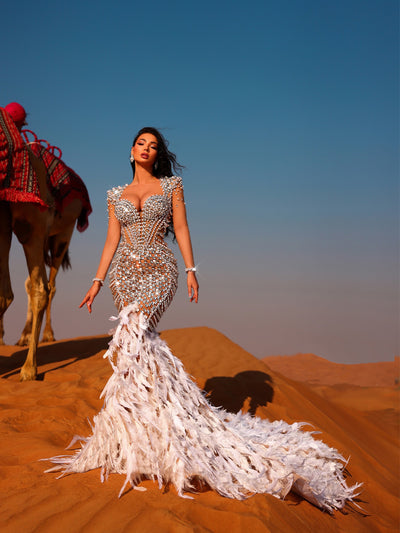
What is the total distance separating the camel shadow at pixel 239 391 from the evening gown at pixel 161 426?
1.57 metres

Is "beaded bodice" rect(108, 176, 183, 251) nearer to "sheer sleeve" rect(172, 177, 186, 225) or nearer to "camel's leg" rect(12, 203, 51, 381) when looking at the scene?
"sheer sleeve" rect(172, 177, 186, 225)

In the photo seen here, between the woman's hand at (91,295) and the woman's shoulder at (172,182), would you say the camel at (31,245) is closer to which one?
the woman's hand at (91,295)

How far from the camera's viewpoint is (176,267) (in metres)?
3.54

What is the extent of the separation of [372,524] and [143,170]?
3.37m

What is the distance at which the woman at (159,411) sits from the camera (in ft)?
9.13

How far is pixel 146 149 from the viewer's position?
3.76 m

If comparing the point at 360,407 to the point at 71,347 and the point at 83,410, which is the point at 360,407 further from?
the point at 83,410

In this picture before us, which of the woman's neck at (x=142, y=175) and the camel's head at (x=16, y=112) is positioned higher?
the camel's head at (x=16, y=112)

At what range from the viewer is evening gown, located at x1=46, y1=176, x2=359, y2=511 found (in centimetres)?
276

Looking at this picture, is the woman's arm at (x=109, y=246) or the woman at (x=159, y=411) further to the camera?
the woman's arm at (x=109, y=246)

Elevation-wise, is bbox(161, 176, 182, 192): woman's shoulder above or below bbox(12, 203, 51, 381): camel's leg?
above

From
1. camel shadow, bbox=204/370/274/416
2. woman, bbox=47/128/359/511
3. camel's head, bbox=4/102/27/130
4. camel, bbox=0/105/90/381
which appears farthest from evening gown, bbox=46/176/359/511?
camel's head, bbox=4/102/27/130

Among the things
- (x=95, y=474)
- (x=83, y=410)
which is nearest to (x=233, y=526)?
(x=95, y=474)

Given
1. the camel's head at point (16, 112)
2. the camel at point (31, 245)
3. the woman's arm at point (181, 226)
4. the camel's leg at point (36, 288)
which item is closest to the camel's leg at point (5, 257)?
the camel at point (31, 245)
